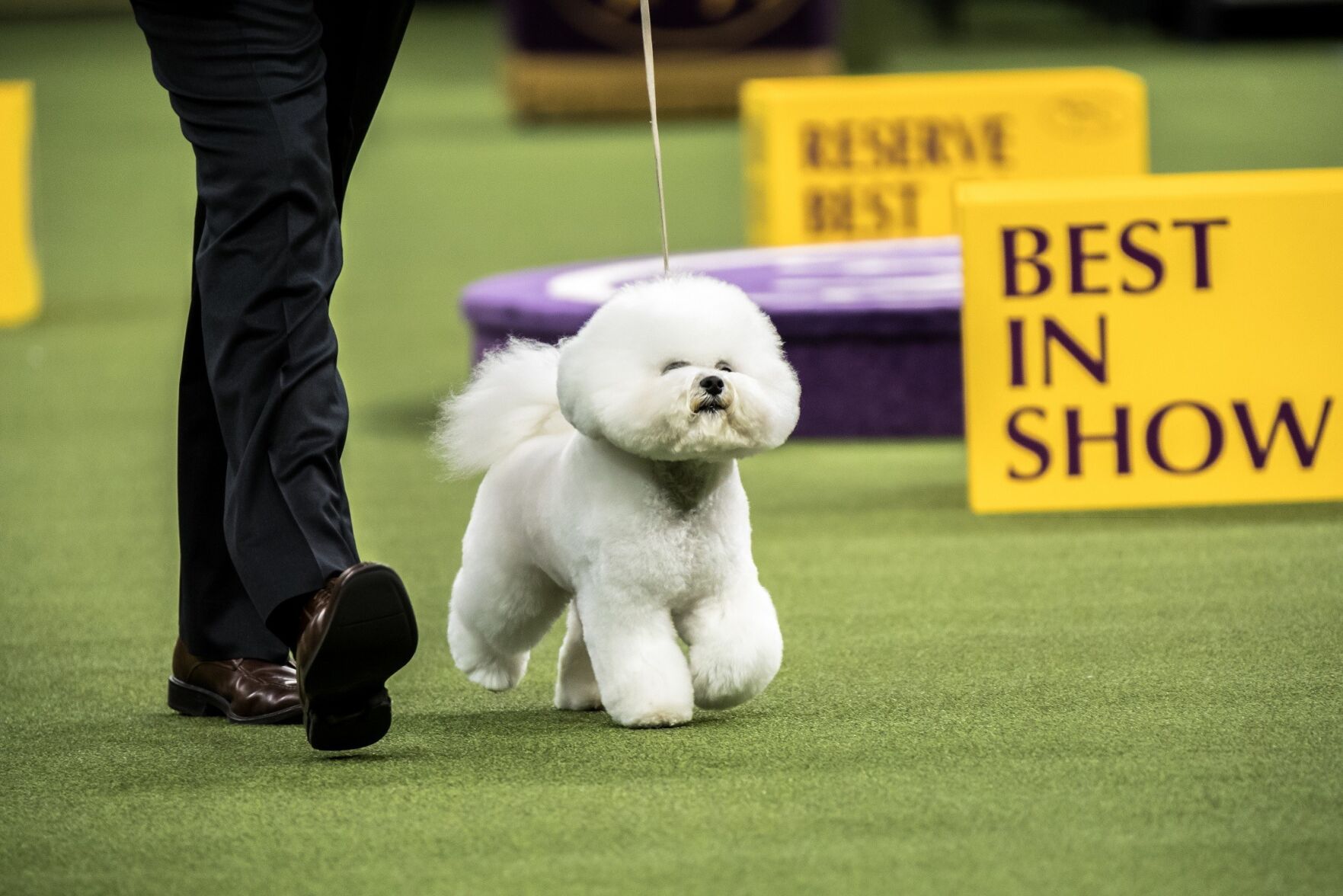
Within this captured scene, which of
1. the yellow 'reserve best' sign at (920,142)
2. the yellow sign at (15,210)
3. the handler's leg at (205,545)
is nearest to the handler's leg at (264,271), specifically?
the handler's leg at (205,545)

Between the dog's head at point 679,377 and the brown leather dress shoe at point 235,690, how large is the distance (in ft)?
1.45

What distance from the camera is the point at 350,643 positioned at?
1.83m

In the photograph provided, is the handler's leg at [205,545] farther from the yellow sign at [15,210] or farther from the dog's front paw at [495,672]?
the yellow sign at [15,210]

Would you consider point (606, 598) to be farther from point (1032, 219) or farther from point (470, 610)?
point (1032, 219)

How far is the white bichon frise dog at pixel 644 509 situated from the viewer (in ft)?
6.57

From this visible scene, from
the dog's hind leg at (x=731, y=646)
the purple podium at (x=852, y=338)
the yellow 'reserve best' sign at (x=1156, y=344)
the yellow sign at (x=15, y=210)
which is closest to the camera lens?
the dog's hind leg at (x=731, y=646)

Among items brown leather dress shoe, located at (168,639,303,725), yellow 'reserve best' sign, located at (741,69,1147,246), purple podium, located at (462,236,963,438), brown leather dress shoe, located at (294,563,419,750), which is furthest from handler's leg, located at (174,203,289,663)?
A: yellow 'reserve best' sign, located at (741,69,1147,246)

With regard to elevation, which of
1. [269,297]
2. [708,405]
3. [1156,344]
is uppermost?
[269,297]

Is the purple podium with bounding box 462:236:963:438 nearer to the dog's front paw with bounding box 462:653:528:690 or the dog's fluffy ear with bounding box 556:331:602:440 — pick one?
the dog's front paw with bounding box 462:653:528:690

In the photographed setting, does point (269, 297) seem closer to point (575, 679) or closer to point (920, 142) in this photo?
point (575, 679)

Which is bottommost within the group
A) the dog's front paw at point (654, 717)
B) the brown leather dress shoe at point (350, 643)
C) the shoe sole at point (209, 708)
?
the shoe sole at point (209, 708)

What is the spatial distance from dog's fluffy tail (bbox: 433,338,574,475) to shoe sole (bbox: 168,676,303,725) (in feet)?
1.03

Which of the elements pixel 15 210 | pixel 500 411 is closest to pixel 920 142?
pixel 15 210

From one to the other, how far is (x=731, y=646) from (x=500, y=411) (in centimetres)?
38
